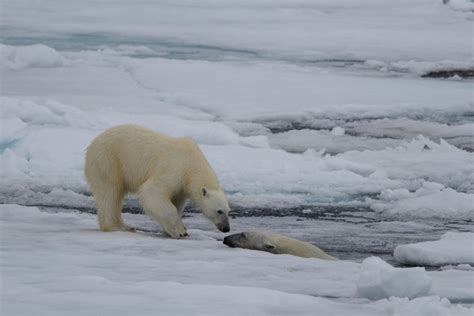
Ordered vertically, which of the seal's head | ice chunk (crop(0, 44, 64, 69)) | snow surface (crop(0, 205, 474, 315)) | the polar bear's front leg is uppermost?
snow surface (crop(0, 205, 474, 315))

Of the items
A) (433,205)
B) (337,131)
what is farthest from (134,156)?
(337,131)

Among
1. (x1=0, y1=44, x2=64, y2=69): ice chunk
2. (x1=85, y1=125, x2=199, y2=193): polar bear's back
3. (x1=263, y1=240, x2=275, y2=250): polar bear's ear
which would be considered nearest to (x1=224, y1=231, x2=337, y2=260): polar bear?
(x1=263, y1=240, x2=275, y2=250): polar bear's ear

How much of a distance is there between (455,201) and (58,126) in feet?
10.8

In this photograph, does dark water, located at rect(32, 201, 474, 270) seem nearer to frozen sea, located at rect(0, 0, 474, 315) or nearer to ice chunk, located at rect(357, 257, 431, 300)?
frozen sea, located at rect(0, 0, 474, 315)

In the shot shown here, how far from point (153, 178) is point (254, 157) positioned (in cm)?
267

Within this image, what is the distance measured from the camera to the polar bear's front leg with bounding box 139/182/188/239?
17.6 ft

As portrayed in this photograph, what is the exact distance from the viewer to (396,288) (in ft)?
11.3

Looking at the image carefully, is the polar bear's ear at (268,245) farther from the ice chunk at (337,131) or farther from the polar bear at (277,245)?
the ice chunk at (337,131)

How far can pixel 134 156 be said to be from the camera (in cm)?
555

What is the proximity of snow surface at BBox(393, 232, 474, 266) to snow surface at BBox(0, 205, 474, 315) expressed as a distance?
895 mm

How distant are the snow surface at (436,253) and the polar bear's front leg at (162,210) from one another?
1.10 meters

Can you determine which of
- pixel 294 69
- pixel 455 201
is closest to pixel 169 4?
pixel 294 69

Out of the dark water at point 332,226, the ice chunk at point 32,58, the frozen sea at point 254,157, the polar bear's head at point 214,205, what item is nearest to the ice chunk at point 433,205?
the frozen sea at point 254,157

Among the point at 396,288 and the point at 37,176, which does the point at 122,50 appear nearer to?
the point at 37,176
